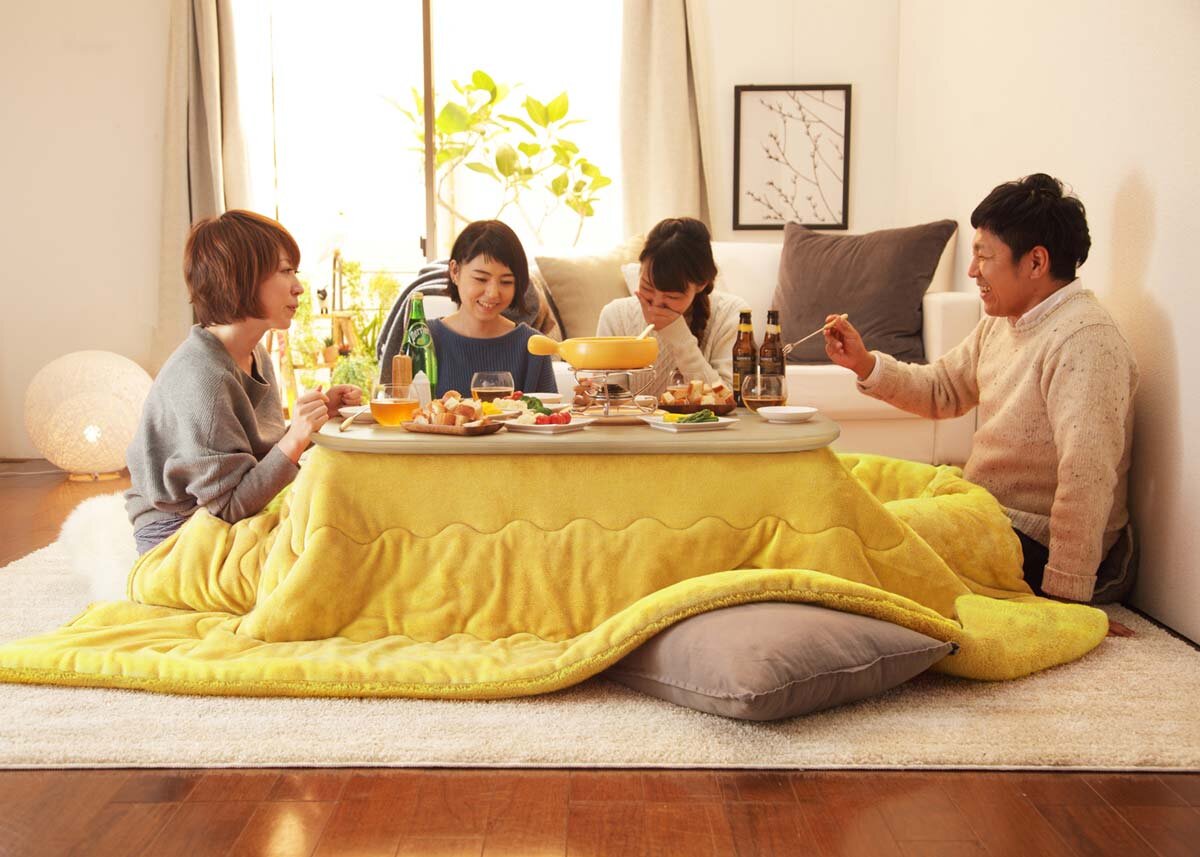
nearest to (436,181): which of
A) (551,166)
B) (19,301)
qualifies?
(551,166)

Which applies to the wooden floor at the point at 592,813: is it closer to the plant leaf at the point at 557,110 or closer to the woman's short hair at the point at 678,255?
the woman's short hair at the point at 678,255

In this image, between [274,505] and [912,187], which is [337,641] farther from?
[912,187]

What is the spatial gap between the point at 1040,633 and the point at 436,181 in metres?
4.35

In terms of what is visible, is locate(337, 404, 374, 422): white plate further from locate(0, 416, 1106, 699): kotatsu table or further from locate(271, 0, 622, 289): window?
locate(271, 0, 622, 289): window

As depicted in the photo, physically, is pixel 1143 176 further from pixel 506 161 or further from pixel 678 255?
pixel 506 161

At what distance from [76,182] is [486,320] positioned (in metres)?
3.31

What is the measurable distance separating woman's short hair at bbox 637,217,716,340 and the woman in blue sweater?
33 cm

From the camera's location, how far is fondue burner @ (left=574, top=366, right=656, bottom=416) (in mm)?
2367

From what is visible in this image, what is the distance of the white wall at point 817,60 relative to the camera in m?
5.25

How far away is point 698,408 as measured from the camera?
2.37m

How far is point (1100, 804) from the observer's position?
162 centimetres

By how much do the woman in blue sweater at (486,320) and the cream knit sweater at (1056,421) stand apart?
2.93ft

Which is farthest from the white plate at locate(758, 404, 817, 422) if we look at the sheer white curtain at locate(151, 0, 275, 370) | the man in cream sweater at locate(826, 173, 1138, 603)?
the sheer white curtain at locate(151, 0, 275, 370)

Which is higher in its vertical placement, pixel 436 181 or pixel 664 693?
pixel 436 181
